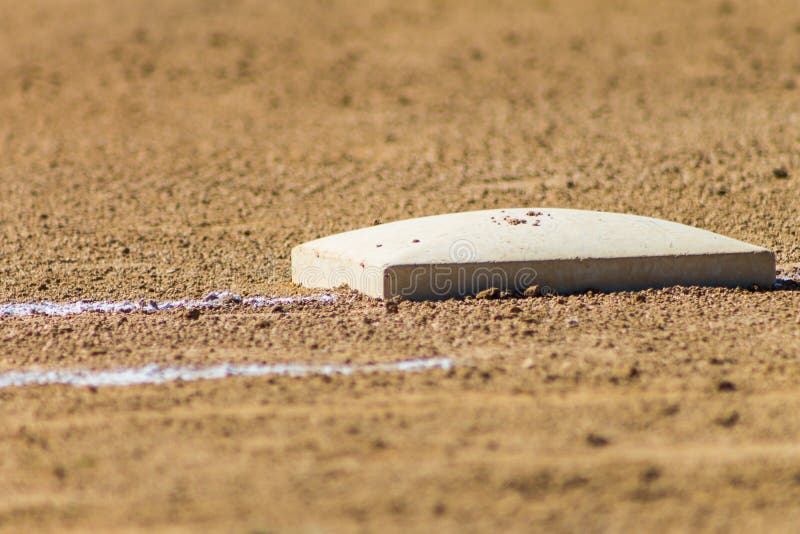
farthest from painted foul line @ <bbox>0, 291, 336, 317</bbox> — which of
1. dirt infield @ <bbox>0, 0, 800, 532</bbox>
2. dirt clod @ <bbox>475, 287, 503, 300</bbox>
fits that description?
dirt clod @ <bbox>475, 287, 503, 300</bbox>

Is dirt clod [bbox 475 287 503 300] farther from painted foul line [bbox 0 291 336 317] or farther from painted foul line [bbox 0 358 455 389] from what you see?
painted foul line [bbox 0 358 455 389]

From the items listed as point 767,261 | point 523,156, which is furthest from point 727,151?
point 767,261

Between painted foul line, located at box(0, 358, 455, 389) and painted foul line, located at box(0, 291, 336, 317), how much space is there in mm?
1026

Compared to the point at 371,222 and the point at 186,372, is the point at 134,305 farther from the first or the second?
the point at 371,222

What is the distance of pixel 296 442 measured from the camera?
302cm

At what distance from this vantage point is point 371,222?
672cm

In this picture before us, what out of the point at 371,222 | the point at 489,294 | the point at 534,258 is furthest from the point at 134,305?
the point at 371,222

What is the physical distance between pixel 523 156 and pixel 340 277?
3297 millimetres

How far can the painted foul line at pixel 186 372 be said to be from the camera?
3697 mm

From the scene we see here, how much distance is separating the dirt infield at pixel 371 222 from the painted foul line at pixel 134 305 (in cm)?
7

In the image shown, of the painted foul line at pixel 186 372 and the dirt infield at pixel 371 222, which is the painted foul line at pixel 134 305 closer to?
the dirt infield at pixel 371 222

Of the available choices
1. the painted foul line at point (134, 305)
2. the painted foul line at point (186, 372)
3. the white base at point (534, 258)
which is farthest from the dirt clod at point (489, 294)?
the painted foul line at point (186, 372)

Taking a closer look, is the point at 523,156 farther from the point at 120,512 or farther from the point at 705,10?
the point at 120,512

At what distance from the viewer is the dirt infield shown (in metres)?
2.75
